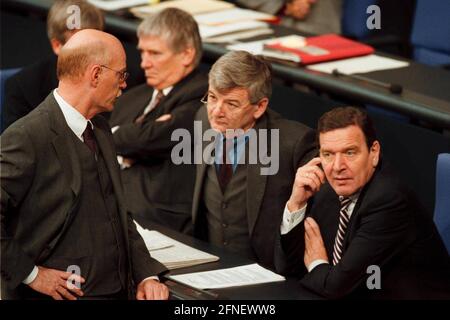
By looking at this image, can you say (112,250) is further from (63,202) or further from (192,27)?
(192,27)

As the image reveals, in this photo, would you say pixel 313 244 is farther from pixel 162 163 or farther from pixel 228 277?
pixel 162 163

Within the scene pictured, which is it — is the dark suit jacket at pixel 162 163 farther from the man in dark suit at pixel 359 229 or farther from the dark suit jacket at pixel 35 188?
the dark suit jacket at pixel 35 188

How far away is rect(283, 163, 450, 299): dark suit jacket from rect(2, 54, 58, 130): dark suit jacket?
223cm

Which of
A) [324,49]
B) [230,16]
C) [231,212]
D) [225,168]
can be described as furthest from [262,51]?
[231,212]

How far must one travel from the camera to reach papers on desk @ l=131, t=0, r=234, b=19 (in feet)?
21.6

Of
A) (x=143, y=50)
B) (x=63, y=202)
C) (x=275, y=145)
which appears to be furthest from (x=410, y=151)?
(x=63, y=202)

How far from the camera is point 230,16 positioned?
659 centimetres

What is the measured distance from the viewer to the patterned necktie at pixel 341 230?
13.7 ft

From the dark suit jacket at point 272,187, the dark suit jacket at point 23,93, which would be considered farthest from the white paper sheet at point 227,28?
the dark suit jacket at point 272,187

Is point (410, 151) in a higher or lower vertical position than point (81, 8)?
lower

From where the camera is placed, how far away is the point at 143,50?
554 cm

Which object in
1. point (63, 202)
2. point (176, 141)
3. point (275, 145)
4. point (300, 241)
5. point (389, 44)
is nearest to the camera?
point (63, 202)

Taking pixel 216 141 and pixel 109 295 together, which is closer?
pixel 109 295

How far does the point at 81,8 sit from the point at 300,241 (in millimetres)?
1905
